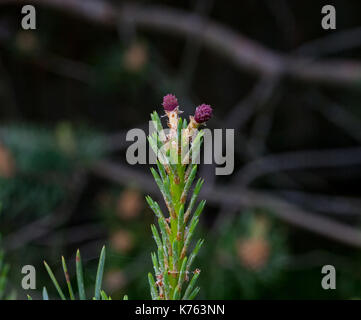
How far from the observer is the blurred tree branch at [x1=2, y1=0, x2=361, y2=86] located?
57 centimetres

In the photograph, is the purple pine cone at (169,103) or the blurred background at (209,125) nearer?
the purple pine cone at (169,103)

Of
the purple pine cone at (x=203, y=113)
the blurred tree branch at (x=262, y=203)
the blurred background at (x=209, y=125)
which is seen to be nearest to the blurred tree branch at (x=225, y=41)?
the blurred background at (x=209, y=125)

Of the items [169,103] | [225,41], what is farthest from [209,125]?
[169,103]

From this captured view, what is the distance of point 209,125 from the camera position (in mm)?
749

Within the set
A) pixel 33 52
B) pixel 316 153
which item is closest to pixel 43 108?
pixel 33 52

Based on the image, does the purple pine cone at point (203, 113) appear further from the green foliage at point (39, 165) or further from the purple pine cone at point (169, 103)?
the green foliage at point (39, 165)

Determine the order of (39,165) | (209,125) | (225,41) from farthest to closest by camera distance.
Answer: (209,125)
(225,41)
(39,165)

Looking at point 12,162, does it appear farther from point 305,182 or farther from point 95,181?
→ point 305,182

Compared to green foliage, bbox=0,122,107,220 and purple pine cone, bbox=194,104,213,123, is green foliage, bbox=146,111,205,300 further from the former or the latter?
green foliage, bbox=0,122,107,220

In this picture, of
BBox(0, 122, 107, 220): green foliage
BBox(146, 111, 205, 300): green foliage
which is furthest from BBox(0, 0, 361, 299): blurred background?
BBox(146, 111, 205, 300): green foliage

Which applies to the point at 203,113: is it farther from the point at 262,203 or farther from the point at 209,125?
the point at 209,125

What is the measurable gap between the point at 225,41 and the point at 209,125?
6.7 inches

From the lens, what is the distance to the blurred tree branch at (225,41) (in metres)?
0.57

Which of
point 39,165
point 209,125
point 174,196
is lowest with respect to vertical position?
point 174,196
